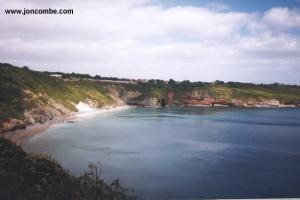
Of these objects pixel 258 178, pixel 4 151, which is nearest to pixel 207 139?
pixel 258 178

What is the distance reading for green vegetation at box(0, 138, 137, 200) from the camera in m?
6.00

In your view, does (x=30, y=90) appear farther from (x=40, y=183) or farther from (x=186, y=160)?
(x=40, y=183)

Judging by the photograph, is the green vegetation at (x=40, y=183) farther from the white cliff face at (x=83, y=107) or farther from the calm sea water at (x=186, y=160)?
the white cliff face at (x=83, y=107)

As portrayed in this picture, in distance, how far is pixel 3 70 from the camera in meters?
24.4

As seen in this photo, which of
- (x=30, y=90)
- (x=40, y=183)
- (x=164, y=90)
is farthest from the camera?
(x=164, y=90)

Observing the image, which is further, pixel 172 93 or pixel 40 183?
pixel 172 93

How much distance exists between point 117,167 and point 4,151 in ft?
29.0

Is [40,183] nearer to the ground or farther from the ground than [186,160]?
farther from the ground

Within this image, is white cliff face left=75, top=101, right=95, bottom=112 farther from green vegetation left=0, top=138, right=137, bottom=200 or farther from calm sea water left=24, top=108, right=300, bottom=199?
green vegetation left=0, top=138, right=137, bottom=200

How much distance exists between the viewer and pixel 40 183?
22.4ft

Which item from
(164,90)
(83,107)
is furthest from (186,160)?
(164,90)

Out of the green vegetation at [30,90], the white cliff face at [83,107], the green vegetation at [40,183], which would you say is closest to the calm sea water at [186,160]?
the green vegetation at [30,90]

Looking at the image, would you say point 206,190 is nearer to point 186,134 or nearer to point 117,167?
Result: point 117,167

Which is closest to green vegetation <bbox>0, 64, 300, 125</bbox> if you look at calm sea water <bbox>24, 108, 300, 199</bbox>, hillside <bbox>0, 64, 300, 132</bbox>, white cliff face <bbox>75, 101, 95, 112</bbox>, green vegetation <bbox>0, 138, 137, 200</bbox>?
hillside <bbox>0, 64, 300, 132</bbox>
